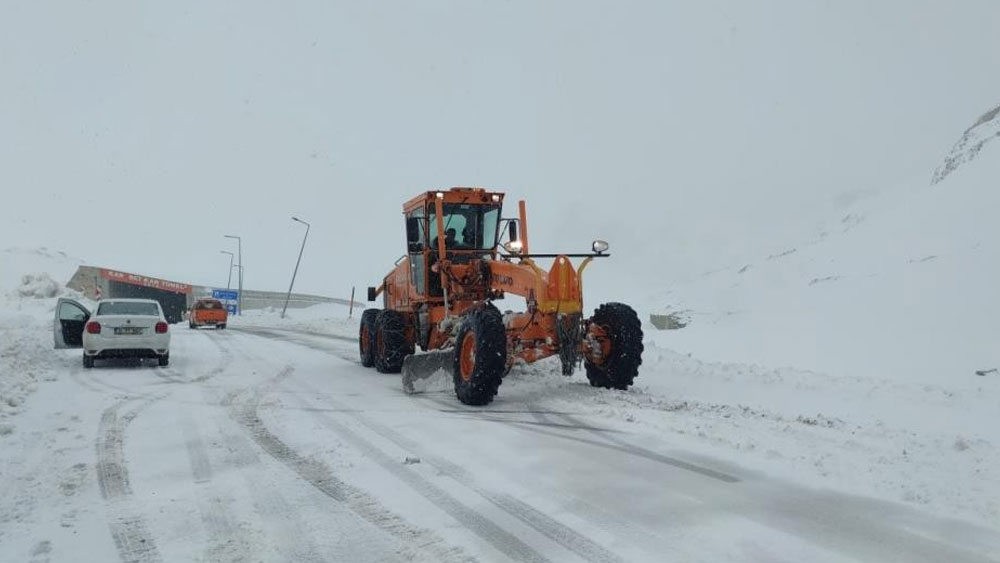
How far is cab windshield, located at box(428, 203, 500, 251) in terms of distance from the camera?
38.1ft

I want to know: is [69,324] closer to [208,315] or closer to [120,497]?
[120,497]

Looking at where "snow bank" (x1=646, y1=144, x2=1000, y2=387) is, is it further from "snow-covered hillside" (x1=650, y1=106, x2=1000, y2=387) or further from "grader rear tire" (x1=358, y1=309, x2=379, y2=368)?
"grader rear tire" (x1=358, y1=309, x2=379, y2=368)

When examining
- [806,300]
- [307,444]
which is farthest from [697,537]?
[806,300]

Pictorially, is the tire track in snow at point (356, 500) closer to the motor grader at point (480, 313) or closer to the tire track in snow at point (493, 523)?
the tire track in snow at point (493, 523)

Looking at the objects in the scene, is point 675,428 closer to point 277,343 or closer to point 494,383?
point 494,383

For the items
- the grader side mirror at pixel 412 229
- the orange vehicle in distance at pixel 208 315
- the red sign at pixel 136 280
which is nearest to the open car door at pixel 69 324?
the grader side mirror at pixel 412 229

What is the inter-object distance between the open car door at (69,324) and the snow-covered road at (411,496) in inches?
240

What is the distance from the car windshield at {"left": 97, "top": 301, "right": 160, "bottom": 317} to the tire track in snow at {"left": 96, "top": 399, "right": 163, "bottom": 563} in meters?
7.01

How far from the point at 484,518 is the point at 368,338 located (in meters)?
9.77

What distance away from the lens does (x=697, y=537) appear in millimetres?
4156

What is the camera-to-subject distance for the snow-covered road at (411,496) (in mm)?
4020

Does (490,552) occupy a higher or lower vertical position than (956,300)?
lower

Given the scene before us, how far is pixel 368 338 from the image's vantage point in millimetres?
13984

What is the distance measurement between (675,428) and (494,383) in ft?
7.68
